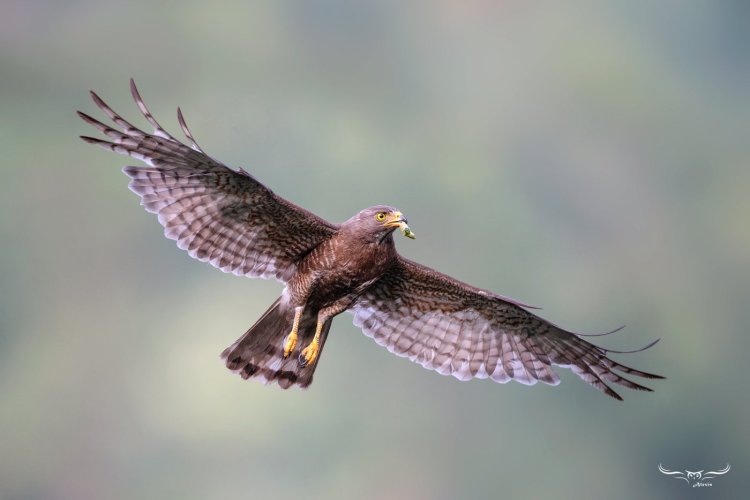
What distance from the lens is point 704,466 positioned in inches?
687

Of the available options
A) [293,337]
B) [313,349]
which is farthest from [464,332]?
[293,337]

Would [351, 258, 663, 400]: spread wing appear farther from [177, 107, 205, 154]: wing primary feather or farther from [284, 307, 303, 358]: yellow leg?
[177, 107, 205, 154]: wing primary feather

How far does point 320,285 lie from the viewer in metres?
8.23

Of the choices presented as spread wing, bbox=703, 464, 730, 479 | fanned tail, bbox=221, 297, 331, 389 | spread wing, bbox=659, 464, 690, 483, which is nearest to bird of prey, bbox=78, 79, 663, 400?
fanned tail, bbox=221, 297, 331, 389

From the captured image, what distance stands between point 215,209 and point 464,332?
262 cm

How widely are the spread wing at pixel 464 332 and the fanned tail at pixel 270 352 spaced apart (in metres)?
0.74

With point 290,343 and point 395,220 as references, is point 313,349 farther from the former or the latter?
point 395,220

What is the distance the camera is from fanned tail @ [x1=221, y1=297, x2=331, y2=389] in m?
8.69

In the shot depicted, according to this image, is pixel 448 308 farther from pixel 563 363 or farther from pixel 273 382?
pixel 273 382

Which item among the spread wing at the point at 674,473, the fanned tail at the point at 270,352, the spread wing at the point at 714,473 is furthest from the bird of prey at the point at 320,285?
the spread wing at the point at 714,473

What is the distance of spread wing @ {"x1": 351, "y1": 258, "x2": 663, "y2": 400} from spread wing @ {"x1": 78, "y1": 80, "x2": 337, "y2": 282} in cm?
98

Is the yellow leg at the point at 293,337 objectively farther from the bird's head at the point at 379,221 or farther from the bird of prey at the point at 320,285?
the bird's head at the point at 379,221

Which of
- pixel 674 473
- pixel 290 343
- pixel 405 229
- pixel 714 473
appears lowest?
pixel 290 343

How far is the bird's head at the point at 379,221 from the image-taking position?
784 centimetres
